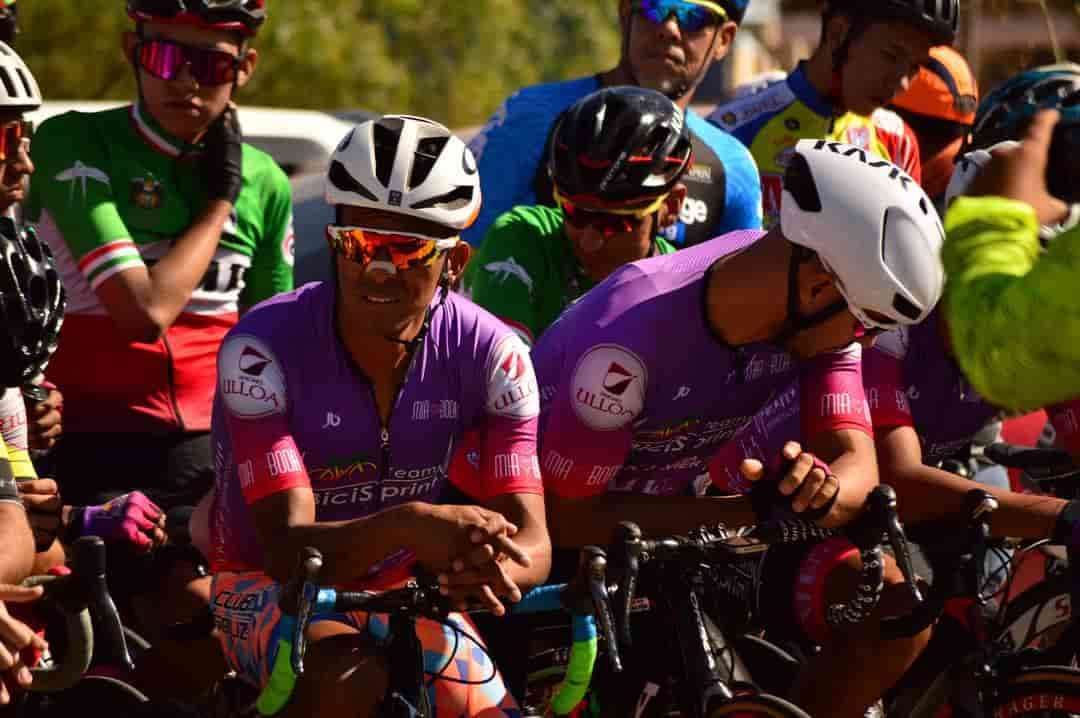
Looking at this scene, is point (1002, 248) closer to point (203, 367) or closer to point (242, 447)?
point (242, 447)

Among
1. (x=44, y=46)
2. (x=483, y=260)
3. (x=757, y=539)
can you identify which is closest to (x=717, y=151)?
(x=483, y=260)

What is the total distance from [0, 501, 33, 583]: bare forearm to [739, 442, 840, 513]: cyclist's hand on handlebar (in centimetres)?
178

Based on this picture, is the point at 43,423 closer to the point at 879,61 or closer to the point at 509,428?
the point at 509,428

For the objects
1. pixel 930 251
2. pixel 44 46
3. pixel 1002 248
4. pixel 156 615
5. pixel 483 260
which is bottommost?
pixel 44 46

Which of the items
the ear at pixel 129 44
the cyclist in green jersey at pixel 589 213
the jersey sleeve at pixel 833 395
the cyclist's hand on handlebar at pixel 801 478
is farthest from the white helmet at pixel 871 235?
the ear at pixel 129 44

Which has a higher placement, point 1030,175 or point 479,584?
point 1030,175

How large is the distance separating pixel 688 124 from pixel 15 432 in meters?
3.26

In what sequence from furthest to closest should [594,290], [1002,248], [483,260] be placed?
[483,260]
[594,290]
[1002,248]

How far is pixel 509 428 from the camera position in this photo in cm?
514

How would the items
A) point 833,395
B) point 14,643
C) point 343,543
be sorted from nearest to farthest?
point 14,643, point 343,543, point 833,395

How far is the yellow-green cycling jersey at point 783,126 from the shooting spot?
27.0 feet

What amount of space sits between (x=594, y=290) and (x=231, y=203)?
173 centimetres

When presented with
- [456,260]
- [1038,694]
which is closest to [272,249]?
[456,260]

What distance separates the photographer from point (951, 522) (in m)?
5.75
